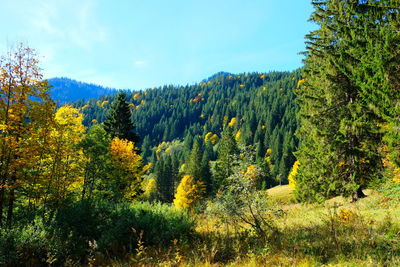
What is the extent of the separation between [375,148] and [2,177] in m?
19.8

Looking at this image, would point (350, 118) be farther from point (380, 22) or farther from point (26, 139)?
point (26, 139)

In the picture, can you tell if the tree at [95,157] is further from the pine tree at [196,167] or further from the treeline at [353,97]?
the pine tree at [196,167]

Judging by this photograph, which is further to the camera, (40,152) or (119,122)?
(119,122)

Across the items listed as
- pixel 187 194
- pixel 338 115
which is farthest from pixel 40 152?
pixel 187 194

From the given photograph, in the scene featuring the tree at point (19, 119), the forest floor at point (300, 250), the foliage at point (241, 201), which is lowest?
the forest floor at point (300, 250)

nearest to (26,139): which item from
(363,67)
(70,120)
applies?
(70,120)

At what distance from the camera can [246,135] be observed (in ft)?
419

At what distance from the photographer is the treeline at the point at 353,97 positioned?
1032cm

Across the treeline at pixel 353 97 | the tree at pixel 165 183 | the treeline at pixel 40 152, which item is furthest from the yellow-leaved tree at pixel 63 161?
the tree at pixel 165 183

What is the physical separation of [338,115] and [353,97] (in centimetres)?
151

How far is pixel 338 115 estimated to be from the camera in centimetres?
1506

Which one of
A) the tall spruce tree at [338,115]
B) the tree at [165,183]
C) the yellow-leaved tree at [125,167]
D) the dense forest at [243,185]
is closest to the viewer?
the dense forest at [243,185]

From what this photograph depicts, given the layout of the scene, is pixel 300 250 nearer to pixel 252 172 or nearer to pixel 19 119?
pixel 252 172

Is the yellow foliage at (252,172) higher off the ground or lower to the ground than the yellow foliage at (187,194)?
higher
